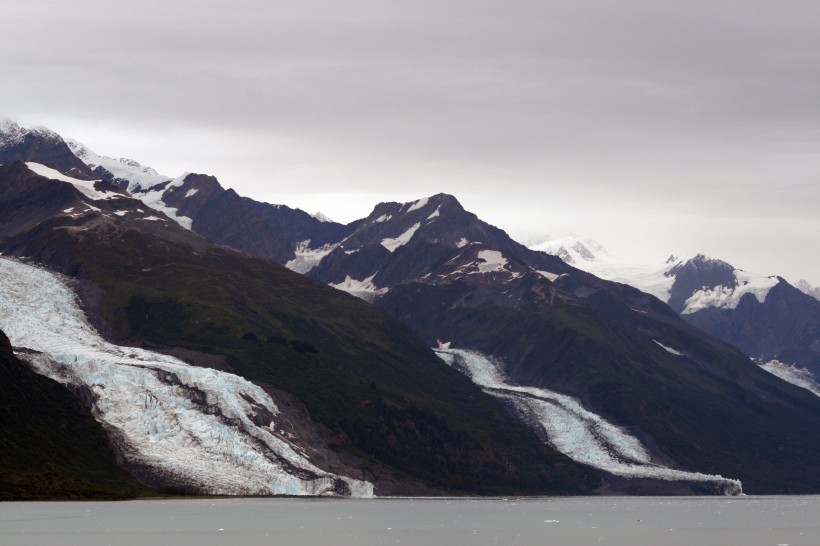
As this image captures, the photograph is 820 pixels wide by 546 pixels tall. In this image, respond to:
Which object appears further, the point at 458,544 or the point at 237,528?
the point at 237,528

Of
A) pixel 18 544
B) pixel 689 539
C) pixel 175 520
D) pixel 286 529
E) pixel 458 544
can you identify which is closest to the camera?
pixel 18 544

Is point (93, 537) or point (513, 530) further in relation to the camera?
point (513, 530)

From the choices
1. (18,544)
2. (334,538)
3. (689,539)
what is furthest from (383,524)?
(18,544)

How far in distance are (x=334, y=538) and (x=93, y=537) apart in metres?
27.0

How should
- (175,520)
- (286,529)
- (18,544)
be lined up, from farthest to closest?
(175,520)
(286,529)
(18,544)

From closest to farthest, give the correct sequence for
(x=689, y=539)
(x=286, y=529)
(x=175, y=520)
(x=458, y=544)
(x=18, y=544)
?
(x=18, y=544) → (x=458, y=544) → (x=689, y=539) → (x=286, y=529) → (x=175, y=520)

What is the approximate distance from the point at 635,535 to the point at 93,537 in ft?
213

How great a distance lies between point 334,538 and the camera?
162250 mm

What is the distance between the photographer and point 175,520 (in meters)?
194

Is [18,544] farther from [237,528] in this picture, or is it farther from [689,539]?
[689,539]

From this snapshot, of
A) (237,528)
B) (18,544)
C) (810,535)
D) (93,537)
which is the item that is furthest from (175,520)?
(810,535)

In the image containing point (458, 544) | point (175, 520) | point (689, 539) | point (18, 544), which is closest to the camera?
point (18, 544)

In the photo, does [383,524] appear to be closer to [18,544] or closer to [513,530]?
[513,530]

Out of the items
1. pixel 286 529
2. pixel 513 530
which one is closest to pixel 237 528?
pixel 286 529
